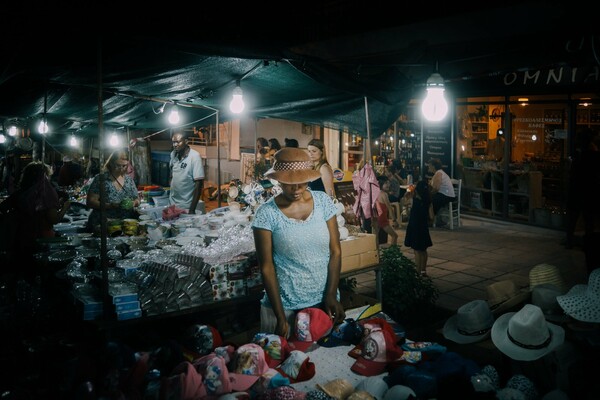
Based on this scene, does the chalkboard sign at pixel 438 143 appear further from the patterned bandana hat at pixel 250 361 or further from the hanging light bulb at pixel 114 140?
the patterned bandana hat at pixel 250 361

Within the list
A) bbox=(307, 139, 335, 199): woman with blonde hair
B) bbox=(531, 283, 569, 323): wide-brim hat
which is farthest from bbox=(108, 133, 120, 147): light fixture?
bbox=(531, 283, 569, 323): wide-brim hat

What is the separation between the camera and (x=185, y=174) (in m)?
8.34

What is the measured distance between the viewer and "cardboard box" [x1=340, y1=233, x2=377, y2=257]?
4.85 meters

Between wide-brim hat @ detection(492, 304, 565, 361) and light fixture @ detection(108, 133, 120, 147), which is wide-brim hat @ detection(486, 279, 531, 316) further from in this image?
light fixture @ detection(108, 133, 120, 147)

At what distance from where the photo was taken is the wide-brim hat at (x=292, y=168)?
3.54 m

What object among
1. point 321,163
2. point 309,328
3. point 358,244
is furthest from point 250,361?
point 321,163

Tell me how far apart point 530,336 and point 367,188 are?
12.1ft

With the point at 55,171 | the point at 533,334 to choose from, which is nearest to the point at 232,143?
the point at 55,171

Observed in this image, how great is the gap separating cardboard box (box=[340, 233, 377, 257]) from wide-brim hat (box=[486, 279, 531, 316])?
124 centimetres

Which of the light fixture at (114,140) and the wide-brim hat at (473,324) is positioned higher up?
the light fixture at (114,140)

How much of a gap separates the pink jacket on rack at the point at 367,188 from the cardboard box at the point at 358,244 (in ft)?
5.26

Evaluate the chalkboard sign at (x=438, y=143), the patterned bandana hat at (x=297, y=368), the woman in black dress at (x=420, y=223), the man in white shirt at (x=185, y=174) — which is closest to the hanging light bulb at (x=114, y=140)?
the man in white shirt at (x=185, y=174)

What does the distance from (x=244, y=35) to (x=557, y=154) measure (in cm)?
993

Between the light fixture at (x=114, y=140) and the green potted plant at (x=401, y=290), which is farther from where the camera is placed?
the light fixture at (x=114, y=140)
